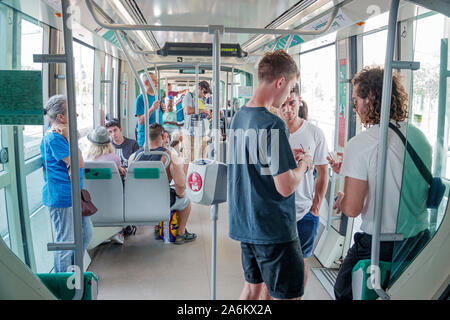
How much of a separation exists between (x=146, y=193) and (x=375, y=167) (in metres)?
2.25

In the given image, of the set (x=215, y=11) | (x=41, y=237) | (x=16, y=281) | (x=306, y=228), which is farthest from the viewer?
(x=215, y=11)

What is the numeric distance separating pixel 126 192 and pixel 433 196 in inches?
99.6

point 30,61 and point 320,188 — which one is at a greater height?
point 30,61

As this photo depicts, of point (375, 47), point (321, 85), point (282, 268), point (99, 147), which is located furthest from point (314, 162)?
point (321, 85)

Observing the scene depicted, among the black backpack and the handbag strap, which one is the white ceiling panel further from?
the black backpack

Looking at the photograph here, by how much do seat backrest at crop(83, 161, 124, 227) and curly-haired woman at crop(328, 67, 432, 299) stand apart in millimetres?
2203

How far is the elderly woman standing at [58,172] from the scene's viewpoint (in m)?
2.34

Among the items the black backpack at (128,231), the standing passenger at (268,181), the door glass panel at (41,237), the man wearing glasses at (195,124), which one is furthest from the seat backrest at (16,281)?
the man wearing glasses at (195,124)

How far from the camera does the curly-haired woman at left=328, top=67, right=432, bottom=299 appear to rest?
1.65 meters

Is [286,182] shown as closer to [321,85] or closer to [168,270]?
[168,270]

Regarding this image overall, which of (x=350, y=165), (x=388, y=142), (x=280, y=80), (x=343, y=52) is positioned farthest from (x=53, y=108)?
(x=343, y=52)

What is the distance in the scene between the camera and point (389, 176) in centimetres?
168

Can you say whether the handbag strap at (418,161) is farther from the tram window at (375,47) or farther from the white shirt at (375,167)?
the tram window at (375,47)

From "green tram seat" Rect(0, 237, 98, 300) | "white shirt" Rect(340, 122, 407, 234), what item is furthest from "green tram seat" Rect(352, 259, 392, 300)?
"green tram seat" Rect(0, 237, 98, 300)
